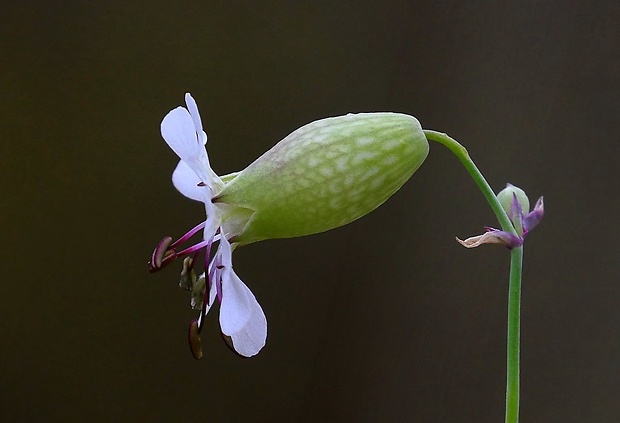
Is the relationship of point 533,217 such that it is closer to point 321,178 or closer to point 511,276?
point 511,276

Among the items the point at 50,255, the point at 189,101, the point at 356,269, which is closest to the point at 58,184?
the point at 50,255

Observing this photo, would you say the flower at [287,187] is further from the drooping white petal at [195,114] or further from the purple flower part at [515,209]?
the purple flower part at [515,209]

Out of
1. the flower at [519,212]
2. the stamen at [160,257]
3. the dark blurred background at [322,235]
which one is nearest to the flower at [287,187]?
the stamen at [160,257]

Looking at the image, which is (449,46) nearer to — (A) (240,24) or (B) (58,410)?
(A) (240,24)

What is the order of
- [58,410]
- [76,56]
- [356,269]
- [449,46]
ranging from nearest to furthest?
[76,56] → [449,46] → [58,410] → [356,269]

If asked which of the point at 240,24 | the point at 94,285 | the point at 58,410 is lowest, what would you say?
the point at 58,410

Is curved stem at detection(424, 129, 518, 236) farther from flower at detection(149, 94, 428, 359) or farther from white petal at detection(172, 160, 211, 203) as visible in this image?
white petal at detection(172, 160, 211, 203)

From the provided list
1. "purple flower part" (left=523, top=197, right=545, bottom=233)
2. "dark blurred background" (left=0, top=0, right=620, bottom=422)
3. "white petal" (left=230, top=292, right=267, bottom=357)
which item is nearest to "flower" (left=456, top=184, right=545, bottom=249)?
"purple flower part" (left=523, top=197, right=545, bottom=233)

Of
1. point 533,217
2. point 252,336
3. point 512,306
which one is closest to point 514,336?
point 512,306
